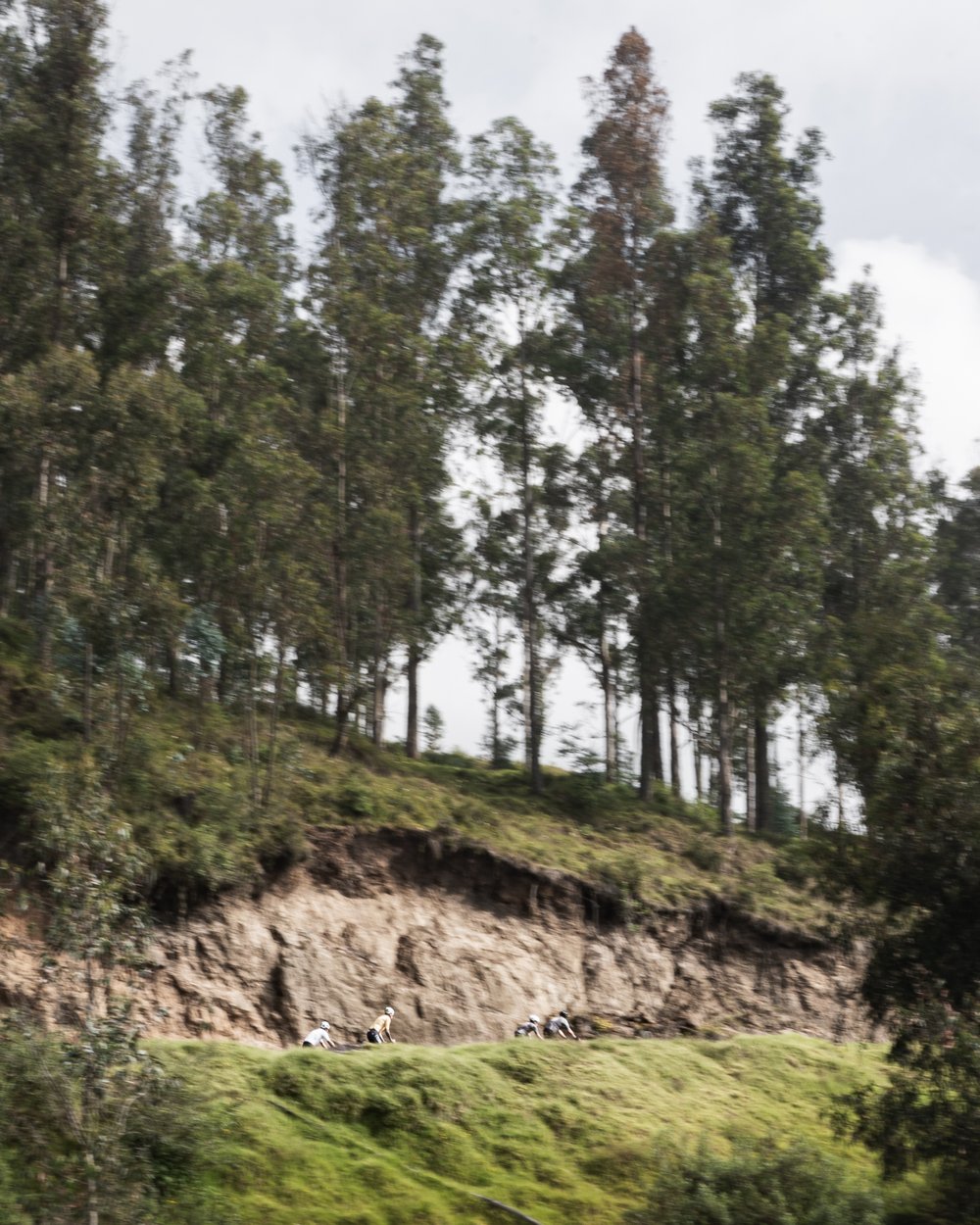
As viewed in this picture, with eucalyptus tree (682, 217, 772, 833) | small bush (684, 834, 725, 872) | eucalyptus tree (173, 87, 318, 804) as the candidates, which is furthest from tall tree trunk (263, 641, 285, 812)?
eucalyptus tree (682, 217, 772, 833)

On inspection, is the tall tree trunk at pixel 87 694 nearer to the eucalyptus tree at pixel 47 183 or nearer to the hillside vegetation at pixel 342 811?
the hillside vegetation at pixel 342 811

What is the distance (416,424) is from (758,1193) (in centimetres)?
2342

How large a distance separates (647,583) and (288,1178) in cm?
2343

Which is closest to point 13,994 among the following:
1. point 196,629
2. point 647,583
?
point 196,629

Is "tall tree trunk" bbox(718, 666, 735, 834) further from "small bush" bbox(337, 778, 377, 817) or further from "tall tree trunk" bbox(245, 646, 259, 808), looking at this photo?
"tall tree trunk" bbox(245, 646, 259, 808)

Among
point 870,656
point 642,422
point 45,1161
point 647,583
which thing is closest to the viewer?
point 45,1161

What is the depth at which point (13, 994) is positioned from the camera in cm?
2084

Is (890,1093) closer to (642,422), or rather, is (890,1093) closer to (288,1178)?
(288,1178)

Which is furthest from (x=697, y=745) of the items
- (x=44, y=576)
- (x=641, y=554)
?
(x=44, y=576)

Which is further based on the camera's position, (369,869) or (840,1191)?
(369,869)

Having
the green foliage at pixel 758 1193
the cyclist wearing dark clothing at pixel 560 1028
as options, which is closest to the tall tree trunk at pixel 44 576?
the cyclist wearing dark clothing at pixel 560 1028

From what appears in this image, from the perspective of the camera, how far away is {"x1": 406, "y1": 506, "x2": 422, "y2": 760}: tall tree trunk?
3631 centimetres

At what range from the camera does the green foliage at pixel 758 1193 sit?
54.2ft

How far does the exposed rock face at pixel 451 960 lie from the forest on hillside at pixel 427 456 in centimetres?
187
